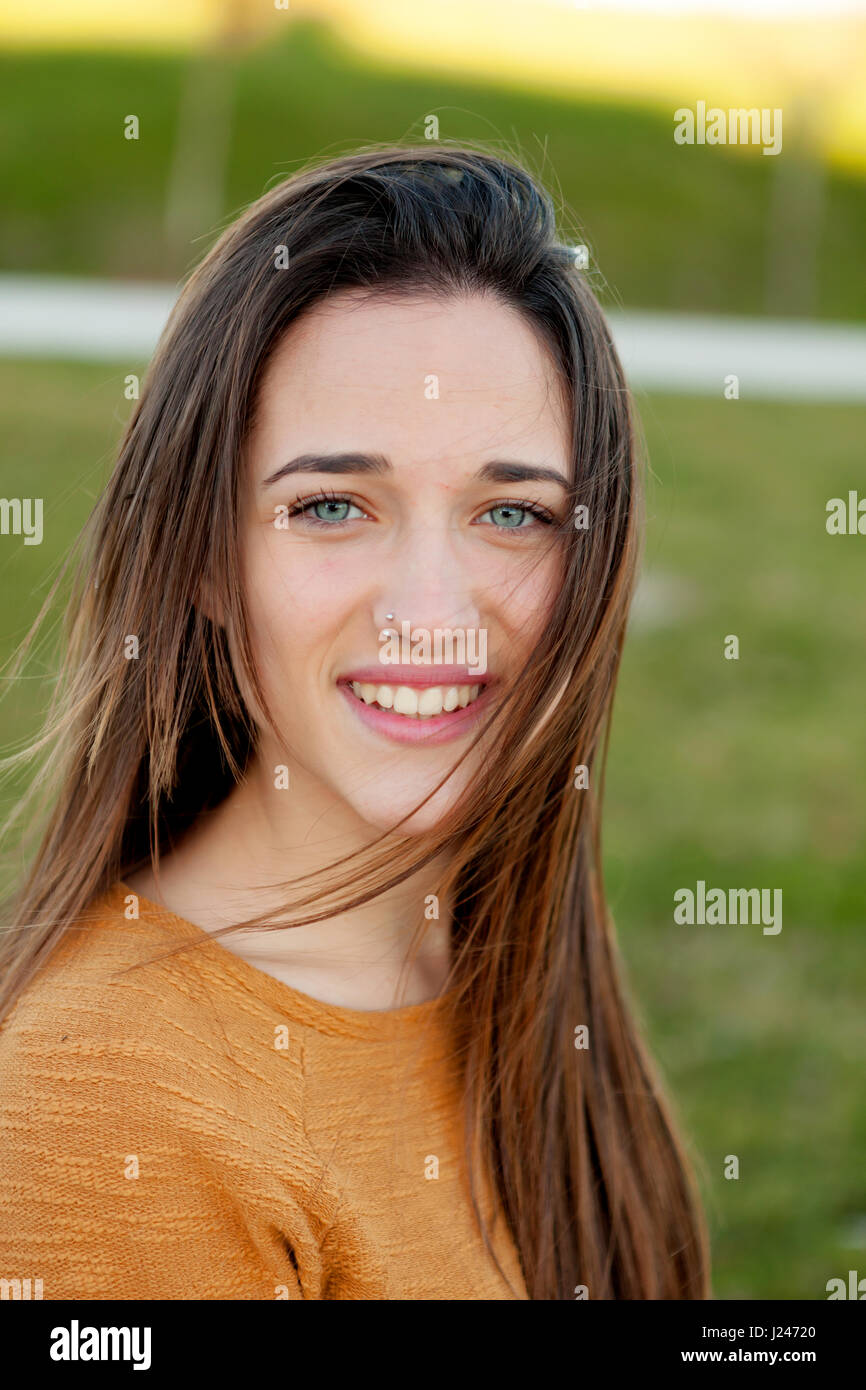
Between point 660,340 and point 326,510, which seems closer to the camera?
point 326,510

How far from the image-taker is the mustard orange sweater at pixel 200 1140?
4.37 feet

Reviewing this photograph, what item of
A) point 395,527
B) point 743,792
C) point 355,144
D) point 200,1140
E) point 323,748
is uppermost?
point 355,144

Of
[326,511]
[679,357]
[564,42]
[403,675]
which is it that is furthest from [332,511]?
[564,42]

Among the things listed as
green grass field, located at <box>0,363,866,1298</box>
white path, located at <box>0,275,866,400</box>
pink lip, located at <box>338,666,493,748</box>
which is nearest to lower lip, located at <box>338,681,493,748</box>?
pink lip, located at <box>338,666,493,748</box>

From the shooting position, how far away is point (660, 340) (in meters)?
11.7

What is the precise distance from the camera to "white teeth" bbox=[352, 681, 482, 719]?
1568 mm

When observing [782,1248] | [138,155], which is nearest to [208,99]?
[138,155]

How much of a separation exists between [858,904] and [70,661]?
10.5 ft

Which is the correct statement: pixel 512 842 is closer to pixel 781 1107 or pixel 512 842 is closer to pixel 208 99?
pixel 781 1107

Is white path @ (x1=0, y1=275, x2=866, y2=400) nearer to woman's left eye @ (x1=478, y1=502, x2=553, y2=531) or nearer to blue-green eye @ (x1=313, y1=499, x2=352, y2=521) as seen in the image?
woman's left eye @ (x1=478, y1=502, x2=553, y2=531)

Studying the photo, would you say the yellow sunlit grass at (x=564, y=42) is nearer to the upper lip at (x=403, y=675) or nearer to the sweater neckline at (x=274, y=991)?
the upper lip at (x=403, y=675)

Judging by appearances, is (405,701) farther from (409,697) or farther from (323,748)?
(323,748)

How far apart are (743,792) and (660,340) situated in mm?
7496

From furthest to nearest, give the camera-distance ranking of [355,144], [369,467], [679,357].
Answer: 1. [355,144]
2. [679,357]
3. [369,467]
